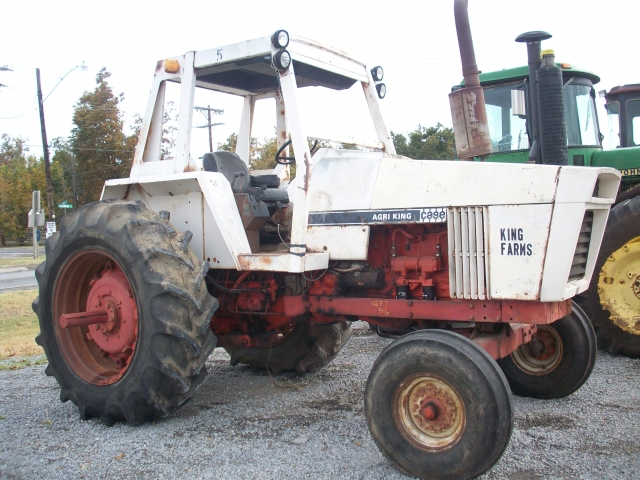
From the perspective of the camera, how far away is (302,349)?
5.77 meters

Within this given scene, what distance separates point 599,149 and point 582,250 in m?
4.18

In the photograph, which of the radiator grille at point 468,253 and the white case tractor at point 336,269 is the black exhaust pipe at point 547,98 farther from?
the radiator grille at point 468,253

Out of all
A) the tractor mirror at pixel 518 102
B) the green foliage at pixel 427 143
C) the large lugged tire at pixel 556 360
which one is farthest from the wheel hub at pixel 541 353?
the green foliage at pixel 427 143

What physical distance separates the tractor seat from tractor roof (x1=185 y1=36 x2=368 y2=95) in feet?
2.32

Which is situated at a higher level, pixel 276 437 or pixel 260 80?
pixel 260 80

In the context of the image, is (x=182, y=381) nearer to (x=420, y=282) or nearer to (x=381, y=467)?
(x=381, y=467)

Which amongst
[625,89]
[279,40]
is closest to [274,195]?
[279,40]

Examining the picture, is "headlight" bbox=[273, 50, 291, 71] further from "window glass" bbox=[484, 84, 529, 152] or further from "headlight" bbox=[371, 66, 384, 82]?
"window glass" bbox=[484, 84, 529, 152]

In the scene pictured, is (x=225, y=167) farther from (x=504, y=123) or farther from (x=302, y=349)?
(x=504, y=123)

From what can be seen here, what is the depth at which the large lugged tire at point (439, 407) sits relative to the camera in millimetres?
3281

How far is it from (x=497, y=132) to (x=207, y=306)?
5118mm

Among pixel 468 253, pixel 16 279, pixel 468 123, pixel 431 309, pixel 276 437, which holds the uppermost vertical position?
pixel 468 123

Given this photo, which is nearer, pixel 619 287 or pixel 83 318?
pixel 83 318

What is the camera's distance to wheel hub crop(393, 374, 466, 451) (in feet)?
11.4
